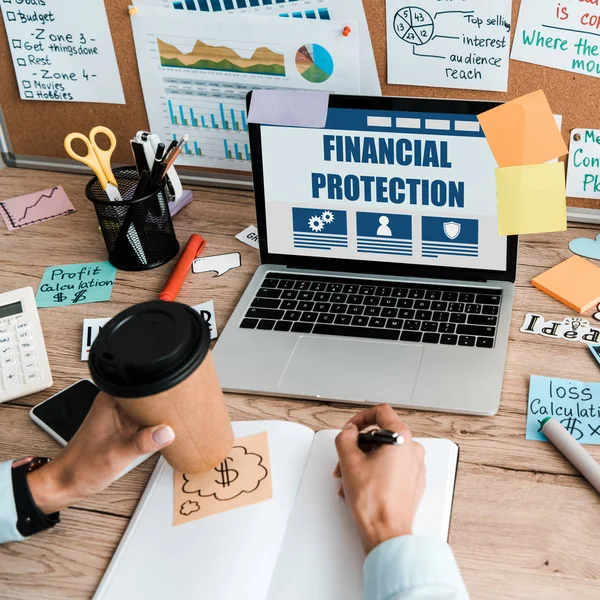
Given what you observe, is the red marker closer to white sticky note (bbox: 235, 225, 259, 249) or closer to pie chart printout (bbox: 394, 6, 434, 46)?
white sticky note (bbox: 235, 225, 259, 249)

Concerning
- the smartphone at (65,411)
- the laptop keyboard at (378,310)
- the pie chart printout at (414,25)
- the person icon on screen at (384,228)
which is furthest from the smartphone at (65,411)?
the pie chart printout at (414,25)

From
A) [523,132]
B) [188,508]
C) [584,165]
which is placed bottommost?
[188,508]

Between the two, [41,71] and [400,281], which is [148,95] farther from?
[400,281]

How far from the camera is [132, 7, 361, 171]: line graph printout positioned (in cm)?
111

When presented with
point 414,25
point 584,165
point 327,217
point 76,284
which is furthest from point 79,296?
point 584,165

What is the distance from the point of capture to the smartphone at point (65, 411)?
2.81ft

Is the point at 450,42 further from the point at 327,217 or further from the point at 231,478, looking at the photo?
the point at 231,478

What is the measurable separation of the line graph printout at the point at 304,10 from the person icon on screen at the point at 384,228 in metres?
0.23

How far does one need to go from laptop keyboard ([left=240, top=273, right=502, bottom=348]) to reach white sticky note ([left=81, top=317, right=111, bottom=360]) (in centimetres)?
20

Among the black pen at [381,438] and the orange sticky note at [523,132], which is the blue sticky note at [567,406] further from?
the orange sticky note at [523,132]

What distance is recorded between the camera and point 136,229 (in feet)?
3.55

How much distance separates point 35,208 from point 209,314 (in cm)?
45

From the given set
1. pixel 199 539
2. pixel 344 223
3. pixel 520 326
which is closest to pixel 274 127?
pixel 344 223

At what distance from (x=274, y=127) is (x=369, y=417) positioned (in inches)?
17.0
